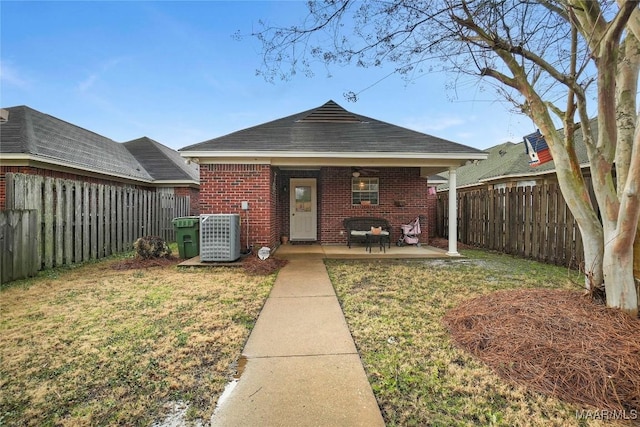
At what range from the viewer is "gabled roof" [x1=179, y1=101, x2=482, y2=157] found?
25.3ft

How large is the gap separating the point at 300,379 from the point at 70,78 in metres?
15.1

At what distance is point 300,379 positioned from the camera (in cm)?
238

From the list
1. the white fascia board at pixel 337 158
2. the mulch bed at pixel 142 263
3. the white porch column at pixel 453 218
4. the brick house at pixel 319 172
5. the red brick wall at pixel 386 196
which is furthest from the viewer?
the red brick wall at pixel 386 196

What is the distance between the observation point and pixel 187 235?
8.02 meters

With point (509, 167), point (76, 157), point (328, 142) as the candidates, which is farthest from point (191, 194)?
point (509, 167)

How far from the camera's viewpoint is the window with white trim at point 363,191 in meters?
10.1

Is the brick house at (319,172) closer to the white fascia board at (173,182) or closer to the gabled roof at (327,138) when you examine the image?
the gabled roof at (327,138)

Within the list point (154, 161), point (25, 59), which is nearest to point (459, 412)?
point (25, 59)

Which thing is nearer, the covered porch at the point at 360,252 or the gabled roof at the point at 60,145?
the covered porch at the point at 360,252

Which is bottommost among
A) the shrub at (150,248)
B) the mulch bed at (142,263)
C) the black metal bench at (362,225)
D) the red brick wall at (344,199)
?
the mulch bed at (142,263)

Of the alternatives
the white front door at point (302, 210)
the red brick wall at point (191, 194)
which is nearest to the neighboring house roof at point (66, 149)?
the red brick wall at point (191, 194)

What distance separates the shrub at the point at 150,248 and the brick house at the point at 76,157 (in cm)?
343

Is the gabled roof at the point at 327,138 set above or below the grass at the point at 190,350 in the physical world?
above

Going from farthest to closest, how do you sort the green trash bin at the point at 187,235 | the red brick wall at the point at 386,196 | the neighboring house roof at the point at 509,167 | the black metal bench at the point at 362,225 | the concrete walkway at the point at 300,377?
the neighboring house roof at the point at 509,167 < the red brick wall at the point at 386,196 < the black metal bench at the point at 362,225 < the green trash bin at the point at 187,235 < the concrete walkway at the point at 300,377
